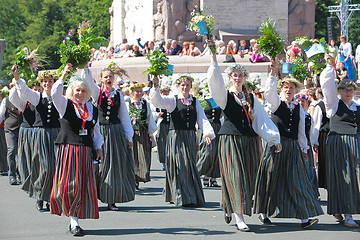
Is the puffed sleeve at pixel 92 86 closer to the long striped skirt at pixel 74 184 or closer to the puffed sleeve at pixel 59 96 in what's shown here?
the puffed sleeve at pixel 59 96

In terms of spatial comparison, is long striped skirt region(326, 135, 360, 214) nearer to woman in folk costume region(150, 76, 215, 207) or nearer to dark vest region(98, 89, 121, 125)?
woman in folk costume region(150, 76, 215, 207)

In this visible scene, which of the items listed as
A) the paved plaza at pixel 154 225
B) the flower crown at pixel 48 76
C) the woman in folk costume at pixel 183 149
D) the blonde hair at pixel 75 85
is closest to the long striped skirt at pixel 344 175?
the paved plaza at pixel 154 225

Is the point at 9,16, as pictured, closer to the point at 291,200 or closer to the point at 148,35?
the point at 148,35

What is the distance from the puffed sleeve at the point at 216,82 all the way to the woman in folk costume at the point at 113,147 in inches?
78.5

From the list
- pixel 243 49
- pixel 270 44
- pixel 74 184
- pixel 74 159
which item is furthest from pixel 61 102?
pixel 243 49

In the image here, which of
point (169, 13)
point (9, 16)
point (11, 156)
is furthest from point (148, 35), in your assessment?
point (9, 16)

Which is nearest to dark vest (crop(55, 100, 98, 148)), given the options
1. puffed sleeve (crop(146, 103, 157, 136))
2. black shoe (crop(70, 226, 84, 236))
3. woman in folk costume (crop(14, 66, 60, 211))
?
black shoe (crop(70, 226, 84, 236))

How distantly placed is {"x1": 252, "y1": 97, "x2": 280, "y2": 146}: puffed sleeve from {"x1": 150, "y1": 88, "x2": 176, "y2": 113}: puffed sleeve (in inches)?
66.5

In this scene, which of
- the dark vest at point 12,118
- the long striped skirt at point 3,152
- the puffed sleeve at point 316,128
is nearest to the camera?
the puffed sleeve at point 316,128

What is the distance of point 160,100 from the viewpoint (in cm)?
898

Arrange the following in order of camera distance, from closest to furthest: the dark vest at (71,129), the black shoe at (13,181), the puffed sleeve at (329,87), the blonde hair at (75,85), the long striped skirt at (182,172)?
the dark vest at (71,129) < the blonde hair at (75,85) < the puffed sleeve at (329,87) < the long striped skirt at (182,172) < the black shoe at (13,181)

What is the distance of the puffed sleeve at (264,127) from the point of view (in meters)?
7.34

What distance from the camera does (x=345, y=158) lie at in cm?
773

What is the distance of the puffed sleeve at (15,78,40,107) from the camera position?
8016 millimetres
